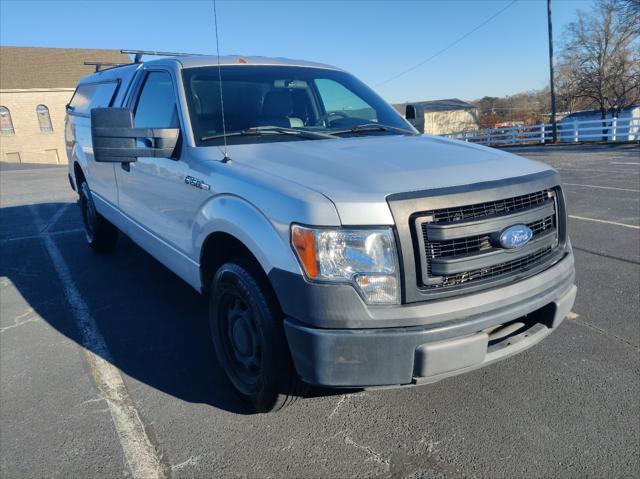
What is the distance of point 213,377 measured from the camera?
3051 millimetres

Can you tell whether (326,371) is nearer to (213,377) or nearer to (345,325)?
(345,325)

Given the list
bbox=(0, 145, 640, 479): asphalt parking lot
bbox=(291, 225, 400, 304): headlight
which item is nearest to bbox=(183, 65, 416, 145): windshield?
bbox=(291, 225, 400, 304): headlight

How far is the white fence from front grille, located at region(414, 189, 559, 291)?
70.3ft

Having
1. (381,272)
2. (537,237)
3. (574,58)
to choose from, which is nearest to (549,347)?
(537,237)

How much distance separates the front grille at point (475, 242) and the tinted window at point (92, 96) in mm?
3893

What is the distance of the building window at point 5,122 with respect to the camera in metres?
37.4

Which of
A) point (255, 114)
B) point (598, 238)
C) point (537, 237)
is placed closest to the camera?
point (537, 237)

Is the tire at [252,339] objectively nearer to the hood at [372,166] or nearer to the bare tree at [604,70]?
the hood at [372,166]

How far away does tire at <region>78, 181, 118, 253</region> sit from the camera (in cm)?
577

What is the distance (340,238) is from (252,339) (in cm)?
89

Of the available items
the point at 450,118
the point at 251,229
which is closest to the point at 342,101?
the point at 251,229

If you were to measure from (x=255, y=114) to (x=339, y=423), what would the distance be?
6.80ft

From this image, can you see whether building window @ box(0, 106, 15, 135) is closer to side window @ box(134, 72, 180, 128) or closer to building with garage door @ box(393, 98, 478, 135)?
building with garage door @ box(393, 98, 478, 135)

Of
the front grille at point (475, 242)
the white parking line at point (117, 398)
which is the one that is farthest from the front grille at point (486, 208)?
the white parking line at point (117, 398)
